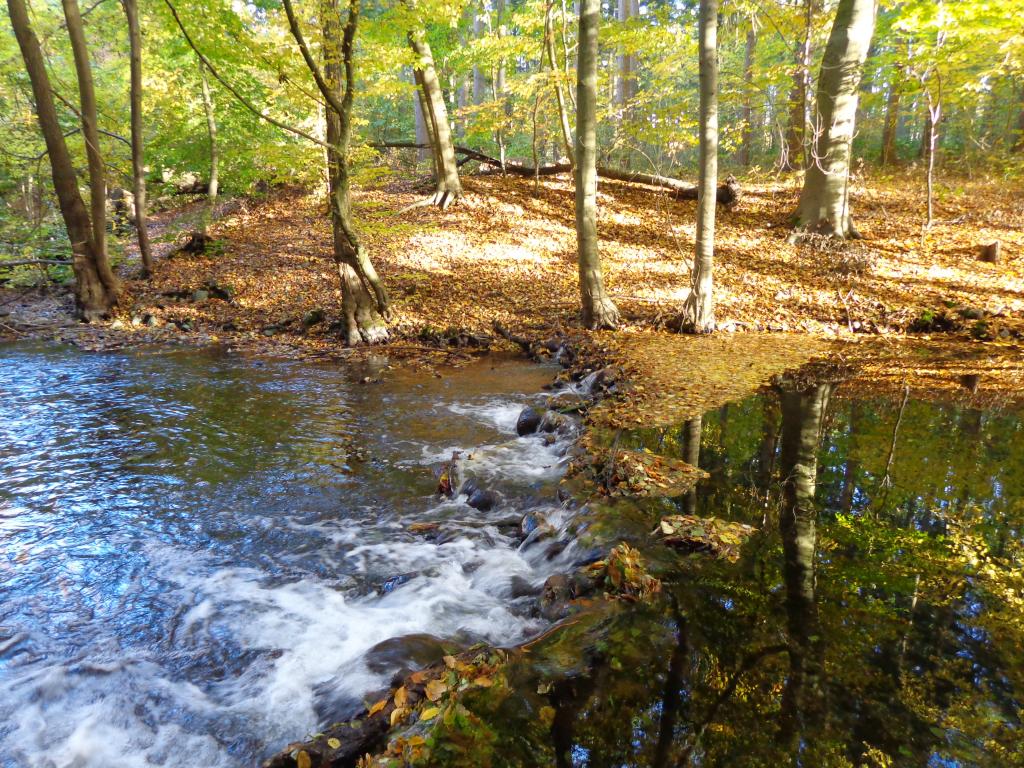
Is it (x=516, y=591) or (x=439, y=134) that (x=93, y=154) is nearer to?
(x=439, y=134)

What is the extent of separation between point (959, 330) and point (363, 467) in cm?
880

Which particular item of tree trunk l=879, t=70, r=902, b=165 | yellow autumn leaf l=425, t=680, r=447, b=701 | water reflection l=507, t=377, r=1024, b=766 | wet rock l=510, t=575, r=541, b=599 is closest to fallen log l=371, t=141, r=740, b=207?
tree trunk l=879, t=70, r=902, b=165

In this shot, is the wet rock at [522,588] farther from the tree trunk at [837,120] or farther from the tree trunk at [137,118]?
the tree trunk at [137,118]

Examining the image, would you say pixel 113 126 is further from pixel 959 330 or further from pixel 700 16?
pixel 959 330

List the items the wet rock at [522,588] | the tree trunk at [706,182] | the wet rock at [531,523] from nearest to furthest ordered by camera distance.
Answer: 1. the wet rock at [522,588]
2. the wet rock at [531,523]
3. the tree trunk at [706,182]

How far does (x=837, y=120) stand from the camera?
10.9m

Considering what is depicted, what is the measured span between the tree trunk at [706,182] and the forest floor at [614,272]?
0.63 m

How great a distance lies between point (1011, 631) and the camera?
9.09ft

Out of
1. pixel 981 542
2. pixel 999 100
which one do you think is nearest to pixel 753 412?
pixel 981 542

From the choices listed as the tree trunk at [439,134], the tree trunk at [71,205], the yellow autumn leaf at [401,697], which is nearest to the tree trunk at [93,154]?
the tree trunk at [71,205]

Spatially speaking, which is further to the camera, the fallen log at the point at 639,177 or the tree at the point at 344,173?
the fallen log at the point at 639,177

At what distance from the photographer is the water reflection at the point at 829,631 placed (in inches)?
90.6

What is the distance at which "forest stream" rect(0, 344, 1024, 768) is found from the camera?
249 cm

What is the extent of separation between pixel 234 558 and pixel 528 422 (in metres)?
3.34
